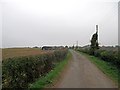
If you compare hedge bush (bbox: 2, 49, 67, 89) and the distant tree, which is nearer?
hedge bush (bbox: 2, 49, 67, 89)

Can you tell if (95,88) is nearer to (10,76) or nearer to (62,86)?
(62,86)

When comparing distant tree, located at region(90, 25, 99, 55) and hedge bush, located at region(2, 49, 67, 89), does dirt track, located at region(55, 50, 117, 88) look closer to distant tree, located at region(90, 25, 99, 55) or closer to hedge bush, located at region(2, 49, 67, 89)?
hedge bush, located at region(2, 49, 67, 89)

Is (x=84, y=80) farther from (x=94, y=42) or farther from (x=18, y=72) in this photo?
(x=94, y=42)

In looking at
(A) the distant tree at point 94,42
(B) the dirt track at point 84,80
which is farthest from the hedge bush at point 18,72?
(A) the distant tree at point 94,42

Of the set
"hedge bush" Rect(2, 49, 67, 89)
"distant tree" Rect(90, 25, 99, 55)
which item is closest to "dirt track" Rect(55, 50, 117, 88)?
"hedge bush" Rect(2, 49, 67, 89)

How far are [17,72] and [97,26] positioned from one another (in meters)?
50.2

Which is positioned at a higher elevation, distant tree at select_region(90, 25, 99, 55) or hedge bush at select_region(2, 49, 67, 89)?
distant tree at select_region(90, 25, 99, 55)

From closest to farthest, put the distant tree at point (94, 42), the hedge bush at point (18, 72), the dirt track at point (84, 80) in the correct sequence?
the hedge bush at point (18, 72) → the dirt track at point (84, 80) → the distant tree at point (94, 42)

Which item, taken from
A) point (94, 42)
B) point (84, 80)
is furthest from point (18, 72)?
point (94, 42)

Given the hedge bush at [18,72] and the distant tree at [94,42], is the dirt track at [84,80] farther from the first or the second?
the distant tree at [94,42]

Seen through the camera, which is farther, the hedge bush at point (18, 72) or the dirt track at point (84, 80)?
the dirt track at point (84, 80)

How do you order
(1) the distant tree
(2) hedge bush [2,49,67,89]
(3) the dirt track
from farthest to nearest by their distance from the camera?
(1) the distant tree, (3) the dirt track, (2) hedge bush [2,49,67,89]

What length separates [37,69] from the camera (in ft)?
50.5

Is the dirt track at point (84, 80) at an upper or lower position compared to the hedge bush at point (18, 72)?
lower
